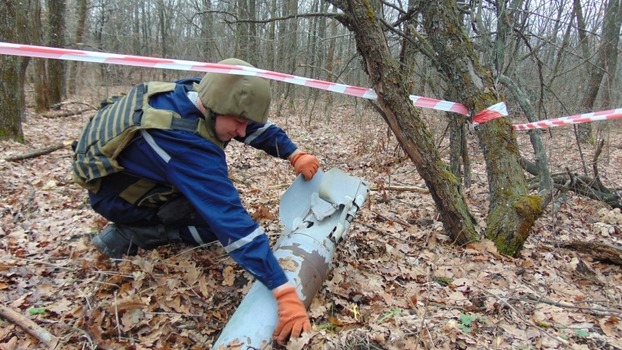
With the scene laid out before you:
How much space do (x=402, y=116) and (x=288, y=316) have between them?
1.70 metres

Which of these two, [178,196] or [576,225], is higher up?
[178,196]

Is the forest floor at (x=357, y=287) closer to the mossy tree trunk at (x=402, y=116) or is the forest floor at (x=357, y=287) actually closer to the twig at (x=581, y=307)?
the twig at (x=581, y=307)

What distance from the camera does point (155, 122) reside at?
2398 millimetres

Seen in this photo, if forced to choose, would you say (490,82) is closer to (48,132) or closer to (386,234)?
(386,234)

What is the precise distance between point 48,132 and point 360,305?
8489mm

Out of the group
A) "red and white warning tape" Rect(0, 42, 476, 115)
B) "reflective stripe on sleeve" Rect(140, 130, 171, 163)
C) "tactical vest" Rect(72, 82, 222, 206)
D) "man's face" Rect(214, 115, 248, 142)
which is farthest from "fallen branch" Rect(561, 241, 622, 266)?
"reflective stripe on sleeve" Rect(140, 130, 171, 163)

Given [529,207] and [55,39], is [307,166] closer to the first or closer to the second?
[529,207]

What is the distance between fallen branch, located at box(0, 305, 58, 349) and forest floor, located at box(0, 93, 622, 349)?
0.11ft

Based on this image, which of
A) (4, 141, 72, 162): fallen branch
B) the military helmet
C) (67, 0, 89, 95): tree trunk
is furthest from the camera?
(67, 0, 89, 95): tree trunk

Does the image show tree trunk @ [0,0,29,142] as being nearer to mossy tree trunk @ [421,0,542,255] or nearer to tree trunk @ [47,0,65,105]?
tree trunk @ [47,0,65,105]

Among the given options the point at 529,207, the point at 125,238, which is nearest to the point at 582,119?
the point at 529,207

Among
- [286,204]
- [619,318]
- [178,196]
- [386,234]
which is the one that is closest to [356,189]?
[286,204]

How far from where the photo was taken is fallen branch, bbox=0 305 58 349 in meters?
2.22

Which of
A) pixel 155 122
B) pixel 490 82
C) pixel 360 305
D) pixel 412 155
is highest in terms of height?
pixel 490 82
